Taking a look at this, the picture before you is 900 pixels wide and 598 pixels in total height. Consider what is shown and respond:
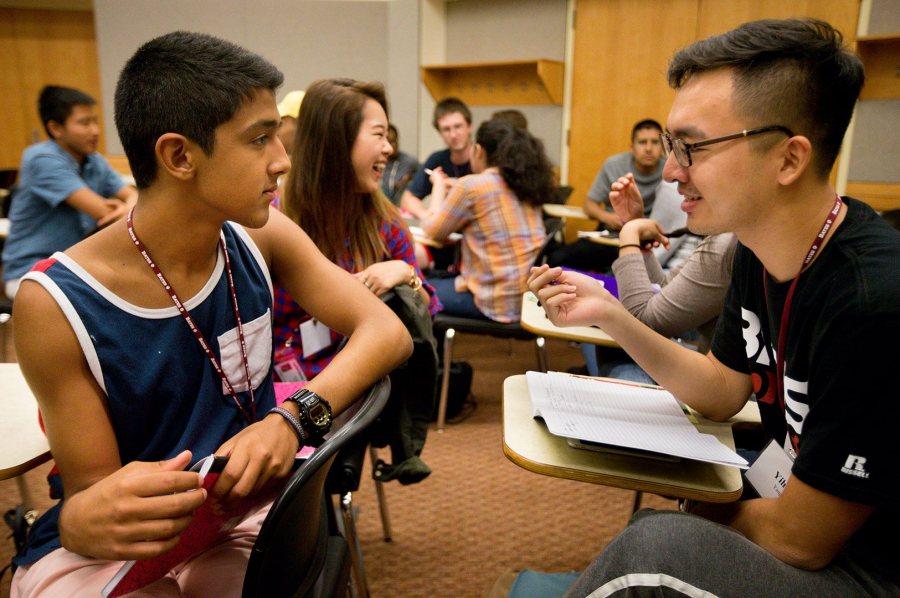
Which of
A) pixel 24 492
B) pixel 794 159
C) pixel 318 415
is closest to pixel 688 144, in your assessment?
pixel 794 159

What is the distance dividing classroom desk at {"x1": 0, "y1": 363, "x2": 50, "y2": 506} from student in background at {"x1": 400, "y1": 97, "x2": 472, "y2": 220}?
334 cm

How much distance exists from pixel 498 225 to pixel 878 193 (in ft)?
10.0

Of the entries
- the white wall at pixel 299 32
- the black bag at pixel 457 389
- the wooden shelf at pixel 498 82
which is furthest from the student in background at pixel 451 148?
the white wall at pixel 299 32

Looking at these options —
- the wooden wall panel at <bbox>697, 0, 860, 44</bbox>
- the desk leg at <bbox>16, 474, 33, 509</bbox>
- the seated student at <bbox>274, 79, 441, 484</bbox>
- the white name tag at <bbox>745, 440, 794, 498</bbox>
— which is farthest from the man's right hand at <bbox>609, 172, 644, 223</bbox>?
the wooden wall panel at <bbox>697, 0, 860, 44</bbox>

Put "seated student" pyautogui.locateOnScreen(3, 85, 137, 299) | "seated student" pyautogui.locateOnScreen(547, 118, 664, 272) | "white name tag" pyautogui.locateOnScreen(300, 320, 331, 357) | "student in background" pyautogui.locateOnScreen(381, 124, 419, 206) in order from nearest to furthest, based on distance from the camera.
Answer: "white name tag" pyautogui.locateOnScreen(300, 320, 331, 357) < "seated student" pyautogui.locateOnScreen(3, 85, 137, 299) < "seated student" pyautogui.locateOnScreen(547, 118, 664, 272) < "student in background" pyautogui.locateOnScreen(381, 124, 419, 206)

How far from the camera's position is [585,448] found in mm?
1175

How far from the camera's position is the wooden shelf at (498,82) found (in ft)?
19.2

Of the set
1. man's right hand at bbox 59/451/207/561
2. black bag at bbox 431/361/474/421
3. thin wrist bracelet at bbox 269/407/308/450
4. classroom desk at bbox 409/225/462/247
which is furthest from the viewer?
classroom desk at bbox 409/225/462/247

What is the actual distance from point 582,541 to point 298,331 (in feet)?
4.09

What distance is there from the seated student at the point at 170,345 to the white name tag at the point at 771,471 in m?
0.70

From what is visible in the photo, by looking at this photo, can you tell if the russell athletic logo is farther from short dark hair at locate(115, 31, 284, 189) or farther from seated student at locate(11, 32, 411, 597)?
short dark hair at locate(115, 31, 284, 189)

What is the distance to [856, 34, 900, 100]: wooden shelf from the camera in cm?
449

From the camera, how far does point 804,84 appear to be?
3.59ft

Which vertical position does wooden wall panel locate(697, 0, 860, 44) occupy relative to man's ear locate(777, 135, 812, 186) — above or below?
above
